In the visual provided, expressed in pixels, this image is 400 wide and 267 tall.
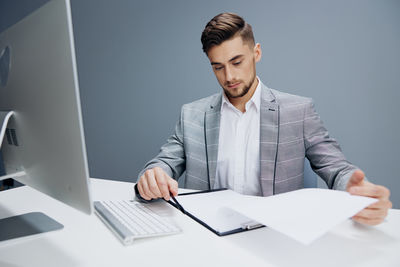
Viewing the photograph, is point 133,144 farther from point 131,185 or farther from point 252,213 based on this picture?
point 252,213

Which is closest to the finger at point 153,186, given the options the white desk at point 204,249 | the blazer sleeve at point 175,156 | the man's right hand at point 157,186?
the man's right hand at point 157,186

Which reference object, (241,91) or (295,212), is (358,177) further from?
(241,91)

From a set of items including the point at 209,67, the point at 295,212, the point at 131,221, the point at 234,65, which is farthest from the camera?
the point at 209,67

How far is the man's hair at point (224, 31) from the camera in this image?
4.00 ft

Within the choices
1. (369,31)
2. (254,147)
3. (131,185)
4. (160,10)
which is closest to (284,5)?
(369,31)

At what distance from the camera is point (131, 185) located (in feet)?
3.59

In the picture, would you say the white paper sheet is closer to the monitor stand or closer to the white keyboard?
the white keyboard

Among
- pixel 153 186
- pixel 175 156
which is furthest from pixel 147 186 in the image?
pixel 175 156

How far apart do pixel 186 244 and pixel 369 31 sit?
164 cm

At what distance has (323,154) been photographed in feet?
3.68

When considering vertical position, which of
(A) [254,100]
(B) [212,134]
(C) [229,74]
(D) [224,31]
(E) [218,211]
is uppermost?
(D) [224,31]

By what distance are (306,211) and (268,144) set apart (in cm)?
64

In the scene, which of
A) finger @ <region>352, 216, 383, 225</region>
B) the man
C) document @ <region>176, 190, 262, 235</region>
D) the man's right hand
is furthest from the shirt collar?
finger @ <region>352, 216, 383, 225</region>

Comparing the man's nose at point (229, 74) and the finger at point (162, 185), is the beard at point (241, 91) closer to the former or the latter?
the man's nose at point (229, 74)
